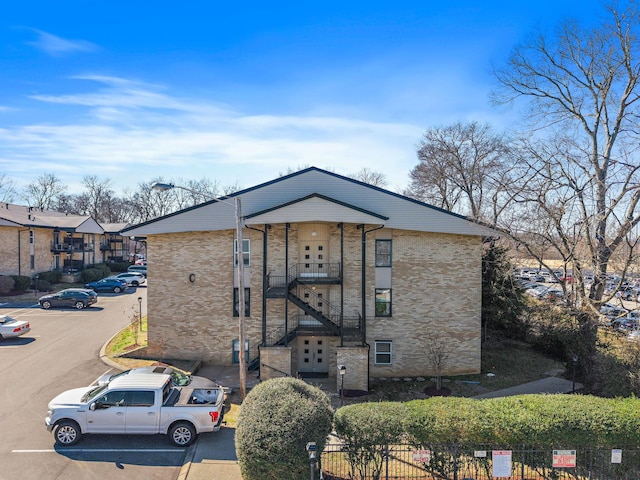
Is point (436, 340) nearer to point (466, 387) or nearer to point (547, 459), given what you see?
point (466, 387)

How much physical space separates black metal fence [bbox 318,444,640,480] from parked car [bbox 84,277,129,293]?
35982mm

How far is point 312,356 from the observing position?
19469 millimetres

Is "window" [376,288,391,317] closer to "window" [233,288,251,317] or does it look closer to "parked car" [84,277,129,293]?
"window" [233,288,251,317]

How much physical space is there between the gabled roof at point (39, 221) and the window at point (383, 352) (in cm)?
3502

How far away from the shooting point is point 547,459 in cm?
989

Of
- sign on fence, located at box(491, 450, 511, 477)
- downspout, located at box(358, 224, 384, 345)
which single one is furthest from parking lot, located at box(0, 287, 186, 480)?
downspout, located at box(358, 224, 384, 345)

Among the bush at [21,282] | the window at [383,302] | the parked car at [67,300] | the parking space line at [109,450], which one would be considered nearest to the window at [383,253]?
the window at [383,302]

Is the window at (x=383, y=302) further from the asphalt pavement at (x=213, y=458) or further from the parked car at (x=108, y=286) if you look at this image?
the parked car at (x=108, y=286)

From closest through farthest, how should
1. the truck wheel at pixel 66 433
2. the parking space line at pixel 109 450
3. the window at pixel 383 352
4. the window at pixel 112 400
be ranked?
the parking space line at pixel 109 450
the truck wheel at pixel 66 433
the window at pixel 112 400
the window at pixel 383 352

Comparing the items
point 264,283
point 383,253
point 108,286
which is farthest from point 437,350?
point 108,286

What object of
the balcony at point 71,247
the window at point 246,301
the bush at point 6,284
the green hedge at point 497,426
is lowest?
the green hedge at point 497,426

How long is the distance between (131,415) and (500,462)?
9798mm

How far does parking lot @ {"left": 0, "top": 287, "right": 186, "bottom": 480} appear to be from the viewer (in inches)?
419

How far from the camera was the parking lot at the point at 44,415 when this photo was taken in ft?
34.9
